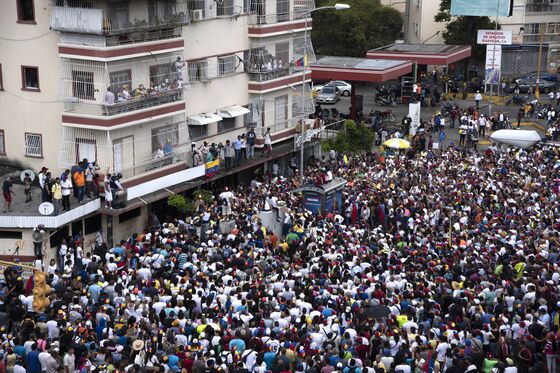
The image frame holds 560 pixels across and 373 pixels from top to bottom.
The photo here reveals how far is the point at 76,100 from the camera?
36562 mm

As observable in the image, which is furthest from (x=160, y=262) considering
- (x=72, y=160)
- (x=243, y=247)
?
(x=72, y=160)

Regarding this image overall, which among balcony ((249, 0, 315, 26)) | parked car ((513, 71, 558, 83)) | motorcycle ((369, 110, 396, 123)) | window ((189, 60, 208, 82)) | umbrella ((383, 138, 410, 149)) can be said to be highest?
balcony ((249, 0, 315, 26))

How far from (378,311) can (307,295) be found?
6.76 feet

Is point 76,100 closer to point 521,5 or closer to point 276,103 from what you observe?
point 276,103

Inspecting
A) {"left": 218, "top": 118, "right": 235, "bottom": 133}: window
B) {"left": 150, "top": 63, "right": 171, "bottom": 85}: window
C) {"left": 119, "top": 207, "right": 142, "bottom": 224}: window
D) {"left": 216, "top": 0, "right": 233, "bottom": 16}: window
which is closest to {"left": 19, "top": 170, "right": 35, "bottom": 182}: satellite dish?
{"left": 119, "top": 207, "right": 142, "bottom": 224}: window

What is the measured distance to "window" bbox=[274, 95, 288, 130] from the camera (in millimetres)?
48125

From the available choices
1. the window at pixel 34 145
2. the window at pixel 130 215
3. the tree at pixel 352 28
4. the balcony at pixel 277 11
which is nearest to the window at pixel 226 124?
the balcony at pixel 277 11

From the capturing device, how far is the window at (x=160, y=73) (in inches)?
1548

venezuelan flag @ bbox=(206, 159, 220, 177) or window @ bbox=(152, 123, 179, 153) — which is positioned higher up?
window @ bbox=(152, 123, 179, 153)

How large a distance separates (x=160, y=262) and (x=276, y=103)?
1928cm

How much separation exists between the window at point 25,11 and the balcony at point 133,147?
4301 millimetres

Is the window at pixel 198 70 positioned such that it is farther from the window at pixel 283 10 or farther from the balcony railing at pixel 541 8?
the balcony railing at pixel 541 8

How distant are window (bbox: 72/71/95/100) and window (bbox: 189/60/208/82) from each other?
6.57 meters

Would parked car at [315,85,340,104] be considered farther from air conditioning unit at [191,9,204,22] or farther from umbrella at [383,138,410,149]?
air conditioning unit at [191,9,204,22]
